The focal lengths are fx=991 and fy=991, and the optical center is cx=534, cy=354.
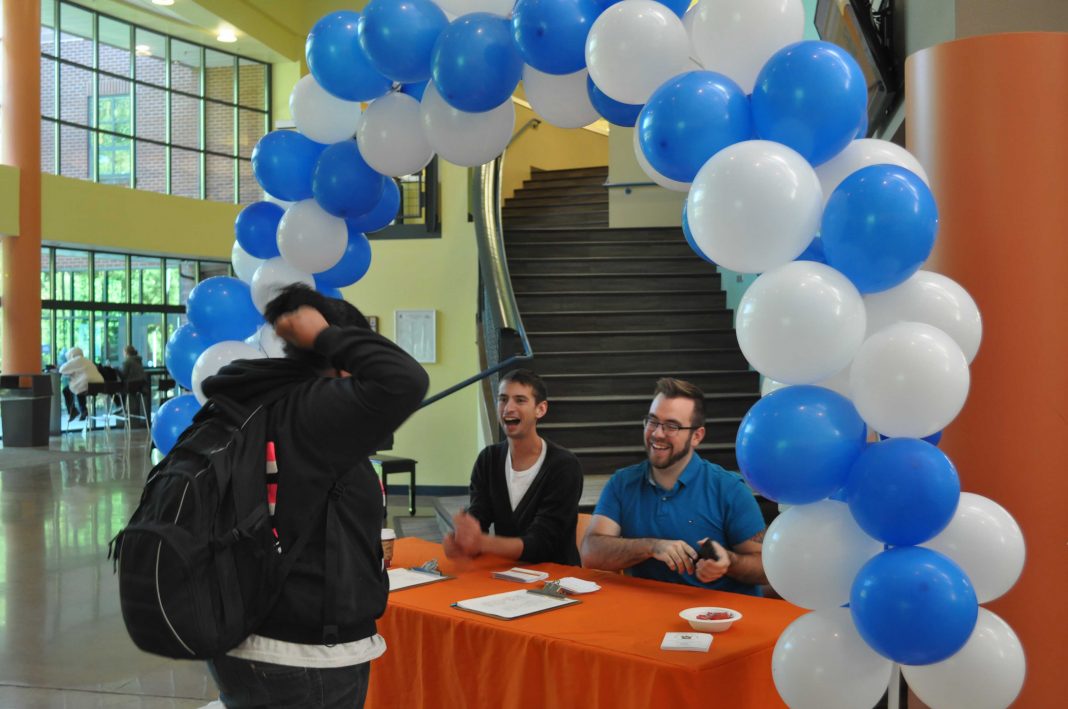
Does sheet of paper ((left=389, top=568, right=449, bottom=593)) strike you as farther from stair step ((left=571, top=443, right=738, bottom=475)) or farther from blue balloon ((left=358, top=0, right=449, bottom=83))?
stair step ((left=571, top=443, right=738, bottom=475))

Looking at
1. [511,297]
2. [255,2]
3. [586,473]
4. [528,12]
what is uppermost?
[255,2]

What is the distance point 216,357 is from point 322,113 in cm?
85

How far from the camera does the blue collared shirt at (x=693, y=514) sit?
3191 millimetres

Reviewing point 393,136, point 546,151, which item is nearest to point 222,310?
point 393,136

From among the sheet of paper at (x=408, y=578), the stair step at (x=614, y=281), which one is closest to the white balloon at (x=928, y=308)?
the sheet of paper at (x=408, y=578)

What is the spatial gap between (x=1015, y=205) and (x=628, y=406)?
13.0 feet

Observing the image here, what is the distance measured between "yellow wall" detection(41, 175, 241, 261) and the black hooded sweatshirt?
539 inches

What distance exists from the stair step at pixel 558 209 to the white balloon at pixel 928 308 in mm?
7313

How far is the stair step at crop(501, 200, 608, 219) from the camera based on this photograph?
954 centimetres

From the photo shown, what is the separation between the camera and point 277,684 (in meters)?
1.88

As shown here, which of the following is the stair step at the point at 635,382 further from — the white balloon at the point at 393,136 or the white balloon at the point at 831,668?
the white balloon at the point at 831,668

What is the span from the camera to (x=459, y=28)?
8.59 ft

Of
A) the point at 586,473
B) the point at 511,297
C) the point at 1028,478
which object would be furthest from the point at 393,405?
the point at 586,473

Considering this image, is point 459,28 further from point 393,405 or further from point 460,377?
point 460,377
